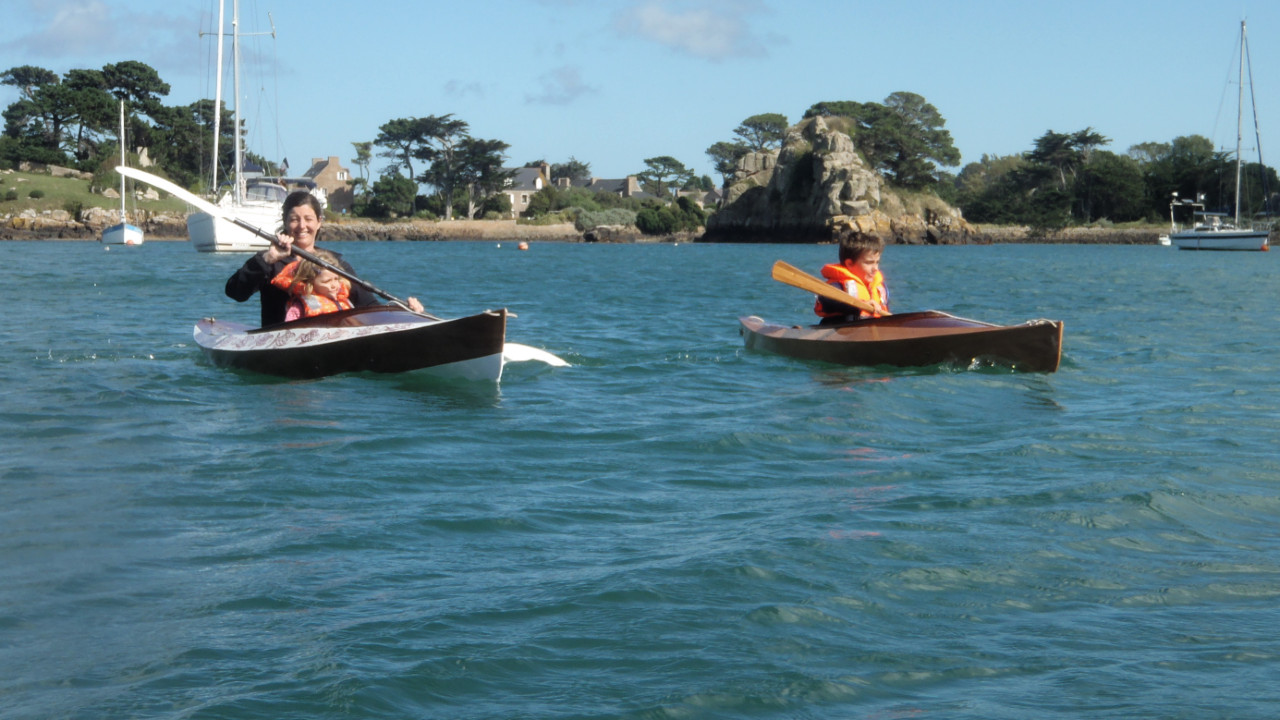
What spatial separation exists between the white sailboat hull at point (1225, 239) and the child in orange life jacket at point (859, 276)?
5087 cm

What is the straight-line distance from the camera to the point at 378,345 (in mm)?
8766

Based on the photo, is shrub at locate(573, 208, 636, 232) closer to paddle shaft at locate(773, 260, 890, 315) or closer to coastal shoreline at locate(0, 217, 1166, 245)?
coastal shoreline at locate(0, 217, 1166, 245)

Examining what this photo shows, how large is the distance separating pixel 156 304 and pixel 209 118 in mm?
63549

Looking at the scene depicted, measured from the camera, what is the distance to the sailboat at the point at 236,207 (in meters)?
37.2

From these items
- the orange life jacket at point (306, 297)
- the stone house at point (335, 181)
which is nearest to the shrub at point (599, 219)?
the stone house at point (335, 181)

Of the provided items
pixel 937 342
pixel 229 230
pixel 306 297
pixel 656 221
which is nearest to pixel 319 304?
pixel 306 297

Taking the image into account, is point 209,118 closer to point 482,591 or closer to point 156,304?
point 156,304

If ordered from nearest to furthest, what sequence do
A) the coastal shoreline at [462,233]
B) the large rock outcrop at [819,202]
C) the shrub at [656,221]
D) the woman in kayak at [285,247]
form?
the woman in kayak at [285,247], the coastal shoreline at [462,233], the large rock outcrop at [819,202], the shrub at [656,221]

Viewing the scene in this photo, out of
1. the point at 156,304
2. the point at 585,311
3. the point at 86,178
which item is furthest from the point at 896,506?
the point at 86,178

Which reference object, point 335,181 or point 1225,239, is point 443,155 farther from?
point 1225,239

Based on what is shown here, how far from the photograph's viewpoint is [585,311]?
1797 centimetres

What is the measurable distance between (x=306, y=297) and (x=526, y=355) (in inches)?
80.2

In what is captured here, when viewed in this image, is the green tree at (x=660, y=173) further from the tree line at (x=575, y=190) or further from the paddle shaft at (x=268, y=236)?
A: the paddle shaft at (x=268, y=236)

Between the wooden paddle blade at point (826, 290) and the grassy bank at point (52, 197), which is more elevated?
the grassy bank at point (52, 197)
